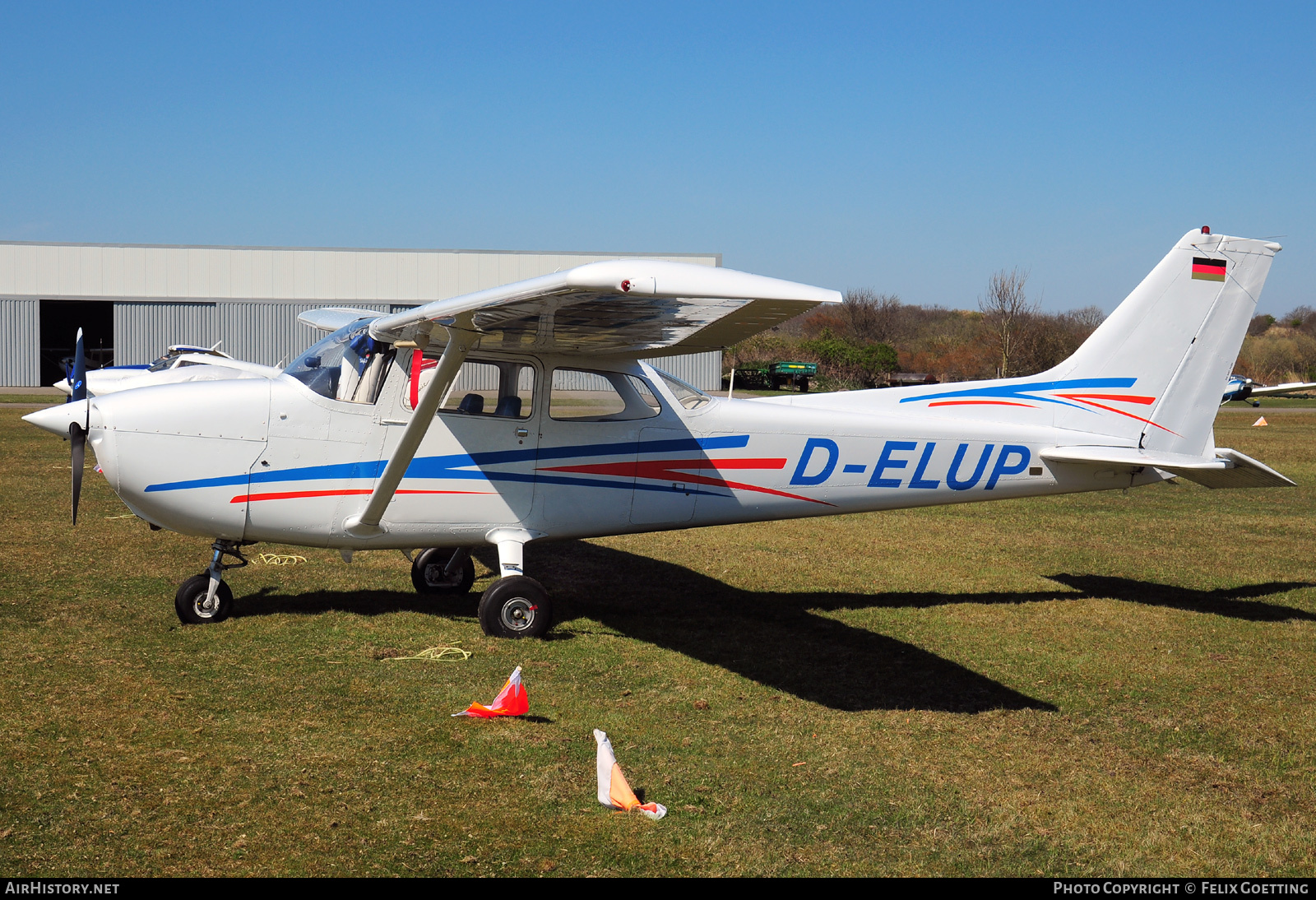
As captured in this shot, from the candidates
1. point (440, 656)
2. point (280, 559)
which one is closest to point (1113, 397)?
point (440, 656)

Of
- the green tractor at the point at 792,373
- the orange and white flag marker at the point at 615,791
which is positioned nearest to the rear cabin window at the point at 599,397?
the orange and white flag marker at the point at 615,791

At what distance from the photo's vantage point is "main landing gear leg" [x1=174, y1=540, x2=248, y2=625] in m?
7.23

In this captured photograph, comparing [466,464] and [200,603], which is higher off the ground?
[466,464]

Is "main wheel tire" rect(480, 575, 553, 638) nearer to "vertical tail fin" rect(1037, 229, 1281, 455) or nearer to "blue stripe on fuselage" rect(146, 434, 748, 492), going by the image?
"blue stripe on fuselage" rect(146, 434, 748, 492)

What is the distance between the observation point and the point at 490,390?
24.1 feet

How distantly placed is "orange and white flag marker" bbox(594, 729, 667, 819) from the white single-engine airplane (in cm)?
244

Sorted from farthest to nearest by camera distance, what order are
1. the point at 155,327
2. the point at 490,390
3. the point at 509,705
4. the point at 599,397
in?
the point at 155,327, the point at 599,397, the point at 490,390, the point at 509,705

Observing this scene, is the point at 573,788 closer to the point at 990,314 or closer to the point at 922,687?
the point at 922,687

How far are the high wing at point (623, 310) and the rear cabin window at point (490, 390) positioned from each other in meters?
0.19

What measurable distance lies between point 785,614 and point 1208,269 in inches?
184

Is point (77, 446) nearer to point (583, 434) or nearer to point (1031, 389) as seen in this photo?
point (583, 434)
